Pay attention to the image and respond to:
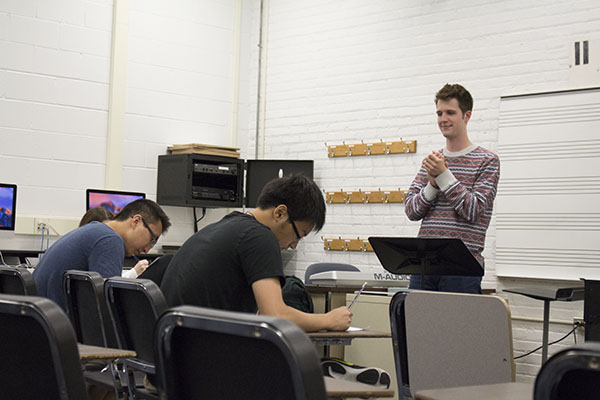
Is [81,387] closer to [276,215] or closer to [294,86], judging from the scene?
[276,215]

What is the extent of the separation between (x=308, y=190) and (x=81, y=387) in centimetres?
134

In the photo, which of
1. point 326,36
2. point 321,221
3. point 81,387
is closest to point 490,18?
point 326,36

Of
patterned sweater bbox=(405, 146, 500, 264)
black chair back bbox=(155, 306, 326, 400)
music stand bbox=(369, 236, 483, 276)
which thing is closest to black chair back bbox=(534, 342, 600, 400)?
black chair back bbox=(155, 306, 326, 400)

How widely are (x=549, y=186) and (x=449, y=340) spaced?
3268mm

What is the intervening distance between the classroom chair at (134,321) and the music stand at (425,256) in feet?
3.00

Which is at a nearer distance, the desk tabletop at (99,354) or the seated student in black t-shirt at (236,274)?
the desk tabletop at (99,354)

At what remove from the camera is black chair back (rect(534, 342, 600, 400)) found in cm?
81

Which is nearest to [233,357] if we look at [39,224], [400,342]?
[400,342]

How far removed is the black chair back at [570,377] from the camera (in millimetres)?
812

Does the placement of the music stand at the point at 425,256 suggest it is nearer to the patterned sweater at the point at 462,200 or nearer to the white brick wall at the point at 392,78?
the patterned sweater at the point at 462,200

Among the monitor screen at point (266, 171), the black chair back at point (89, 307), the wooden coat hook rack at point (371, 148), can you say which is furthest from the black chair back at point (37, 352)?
the monitor screen at point (266, 171)

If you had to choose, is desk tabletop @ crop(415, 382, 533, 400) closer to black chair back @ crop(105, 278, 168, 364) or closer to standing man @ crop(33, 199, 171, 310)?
black chair back @ crop(105, 278, 168, 364)

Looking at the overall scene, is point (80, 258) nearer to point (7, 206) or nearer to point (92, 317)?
point (92, 317)

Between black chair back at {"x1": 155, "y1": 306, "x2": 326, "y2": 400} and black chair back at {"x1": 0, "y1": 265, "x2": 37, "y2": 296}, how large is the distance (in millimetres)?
1422
